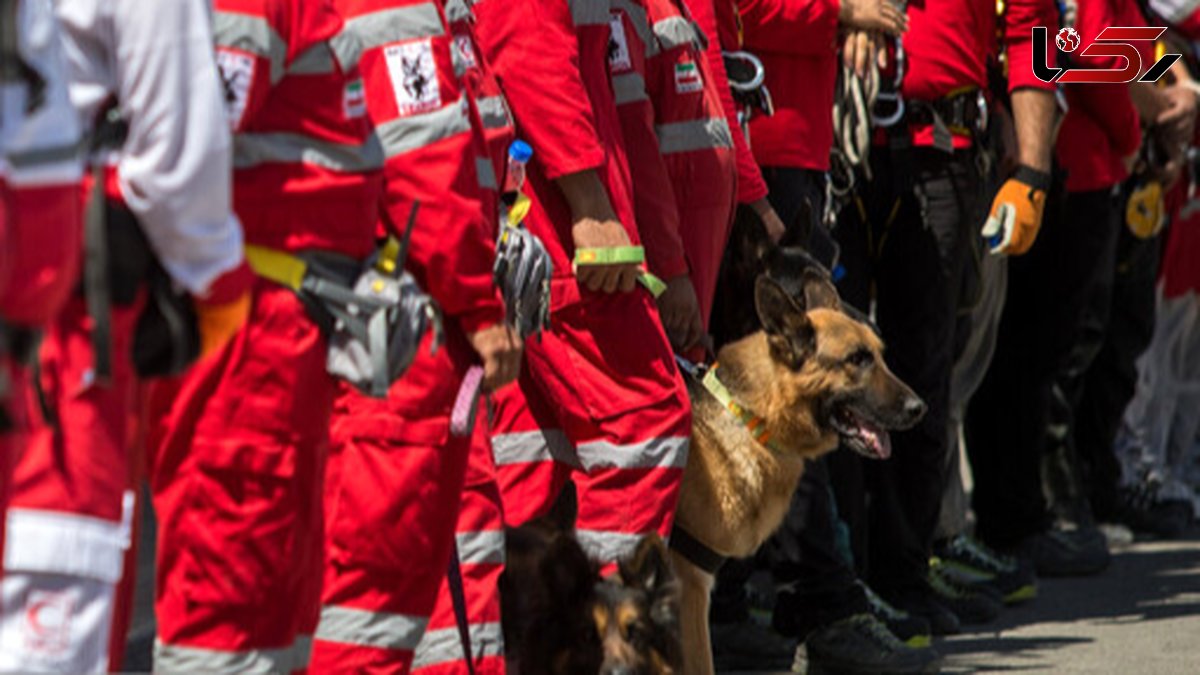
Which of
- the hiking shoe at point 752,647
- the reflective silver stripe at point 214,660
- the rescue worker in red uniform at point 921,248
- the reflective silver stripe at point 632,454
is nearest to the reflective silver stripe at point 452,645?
the reflective silver stripe at point 632,454

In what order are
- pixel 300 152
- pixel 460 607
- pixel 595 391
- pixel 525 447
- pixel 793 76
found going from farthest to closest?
pixel 793 76, pixel 525 447, pixel 595 391, pixel 460 607, pixel 300 152

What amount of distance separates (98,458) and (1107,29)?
23.3 feet

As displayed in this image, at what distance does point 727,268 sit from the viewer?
840cm

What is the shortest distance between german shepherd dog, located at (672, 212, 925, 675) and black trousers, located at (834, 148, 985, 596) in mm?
1000

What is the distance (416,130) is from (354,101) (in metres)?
0.40

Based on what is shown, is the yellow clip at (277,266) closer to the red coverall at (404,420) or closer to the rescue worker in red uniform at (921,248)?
the red coverall at (404,420)

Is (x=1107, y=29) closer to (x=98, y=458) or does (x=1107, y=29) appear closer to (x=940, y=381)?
(x=940, y=381)

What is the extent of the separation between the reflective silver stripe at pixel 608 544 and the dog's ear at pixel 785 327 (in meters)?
1.34

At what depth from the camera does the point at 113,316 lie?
14.0 ft

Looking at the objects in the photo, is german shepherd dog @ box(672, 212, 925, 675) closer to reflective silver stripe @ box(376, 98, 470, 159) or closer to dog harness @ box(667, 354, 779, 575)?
dog harness @ box(667, 354, 779, 575)

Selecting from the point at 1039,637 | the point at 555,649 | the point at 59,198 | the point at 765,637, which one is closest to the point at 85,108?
the point at 59,198

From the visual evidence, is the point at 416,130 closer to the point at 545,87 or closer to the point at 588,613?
the point at 545,87

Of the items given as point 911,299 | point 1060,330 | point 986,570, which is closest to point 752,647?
point 911,299

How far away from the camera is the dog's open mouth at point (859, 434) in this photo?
8.22 metres
